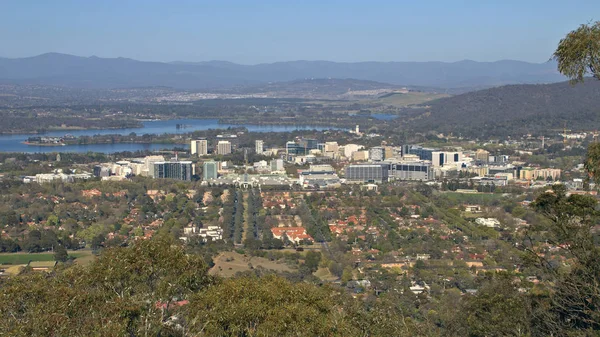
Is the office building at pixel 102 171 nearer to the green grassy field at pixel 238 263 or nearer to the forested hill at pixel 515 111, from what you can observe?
the green grassy field at pixel 238 263

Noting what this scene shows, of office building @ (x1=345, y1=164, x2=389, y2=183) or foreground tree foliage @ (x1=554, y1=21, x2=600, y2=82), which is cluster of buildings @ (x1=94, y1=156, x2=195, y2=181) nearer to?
office building @ (x1=345, y1=164, x2=389, y2=183)


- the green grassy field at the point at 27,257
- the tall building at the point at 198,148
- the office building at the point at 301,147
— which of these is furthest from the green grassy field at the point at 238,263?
the tall building at the point at 198,148

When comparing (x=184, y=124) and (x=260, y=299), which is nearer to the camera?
(x=260, y=299)

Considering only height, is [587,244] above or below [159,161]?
above

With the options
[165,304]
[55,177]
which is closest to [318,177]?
[55,177]

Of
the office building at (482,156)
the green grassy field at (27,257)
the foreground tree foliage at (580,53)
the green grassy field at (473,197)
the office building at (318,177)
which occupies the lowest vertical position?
the green grassy field at (27,257)

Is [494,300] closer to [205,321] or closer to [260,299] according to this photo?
[260,299]

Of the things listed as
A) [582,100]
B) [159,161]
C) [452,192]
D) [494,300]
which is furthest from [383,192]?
[582,100]

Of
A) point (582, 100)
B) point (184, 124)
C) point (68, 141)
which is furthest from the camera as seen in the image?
point (184, 124)
